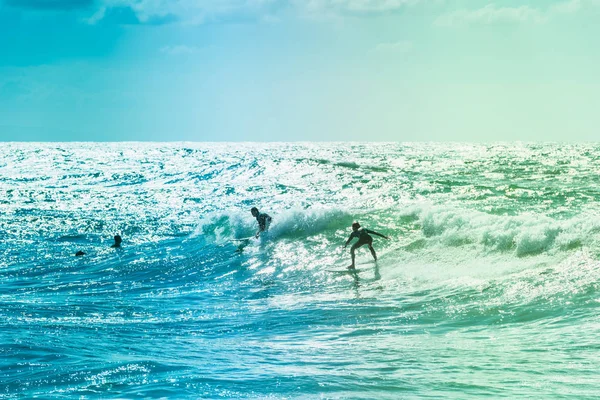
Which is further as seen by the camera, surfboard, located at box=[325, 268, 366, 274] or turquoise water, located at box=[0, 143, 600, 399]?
surfboard, located at box=[325, 268, 366, 274]

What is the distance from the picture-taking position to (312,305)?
15.3 metres

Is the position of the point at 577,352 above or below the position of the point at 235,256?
below

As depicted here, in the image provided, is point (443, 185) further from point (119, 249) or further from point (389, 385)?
point (389, 385)

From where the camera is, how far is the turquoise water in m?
9.35

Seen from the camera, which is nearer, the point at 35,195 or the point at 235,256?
the point at 235,256

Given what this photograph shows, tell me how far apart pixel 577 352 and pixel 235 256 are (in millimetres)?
14895

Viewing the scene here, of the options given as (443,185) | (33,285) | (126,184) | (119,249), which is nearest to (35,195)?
(126,184)

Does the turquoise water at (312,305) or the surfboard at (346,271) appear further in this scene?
the surfboard at (346,271)

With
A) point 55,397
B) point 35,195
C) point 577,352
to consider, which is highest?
point 35,195

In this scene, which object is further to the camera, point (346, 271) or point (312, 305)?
point (346, 271)

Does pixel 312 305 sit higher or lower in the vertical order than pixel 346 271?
lower

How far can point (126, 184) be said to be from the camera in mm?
59031

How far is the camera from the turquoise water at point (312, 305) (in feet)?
30.7

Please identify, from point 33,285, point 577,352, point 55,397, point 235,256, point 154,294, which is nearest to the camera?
point 55,397
